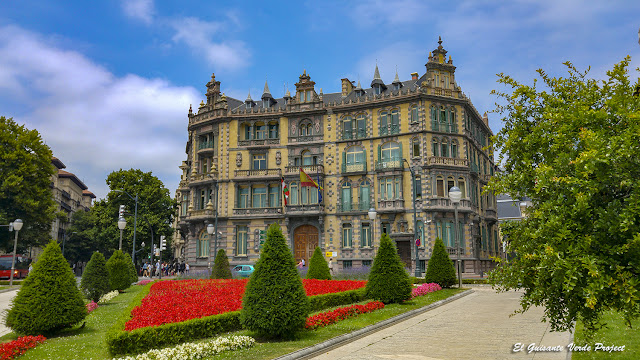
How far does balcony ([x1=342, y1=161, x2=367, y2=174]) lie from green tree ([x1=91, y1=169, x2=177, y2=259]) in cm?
2592

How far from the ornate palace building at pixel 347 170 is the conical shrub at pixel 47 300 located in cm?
3210

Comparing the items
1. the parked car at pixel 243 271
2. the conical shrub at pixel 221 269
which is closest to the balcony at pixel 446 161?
the parked car at pixel 243 271

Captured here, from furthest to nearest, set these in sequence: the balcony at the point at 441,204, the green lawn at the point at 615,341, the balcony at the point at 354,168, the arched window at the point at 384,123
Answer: the balcony at the point at 354,168 < the arched window at the point at 384,123 < the balcony at the point at 441,204 < the green lawn at the point at 615,341

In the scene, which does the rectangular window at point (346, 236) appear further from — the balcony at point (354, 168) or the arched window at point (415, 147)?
the arched window at point (415, 147)

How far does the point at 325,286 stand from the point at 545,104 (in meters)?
15.7

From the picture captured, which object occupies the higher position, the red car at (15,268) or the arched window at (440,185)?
the arched window at (440,185)

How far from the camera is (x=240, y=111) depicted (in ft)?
169

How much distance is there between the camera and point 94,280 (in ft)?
70.9

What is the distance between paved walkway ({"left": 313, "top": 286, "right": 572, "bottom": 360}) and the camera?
10844mm

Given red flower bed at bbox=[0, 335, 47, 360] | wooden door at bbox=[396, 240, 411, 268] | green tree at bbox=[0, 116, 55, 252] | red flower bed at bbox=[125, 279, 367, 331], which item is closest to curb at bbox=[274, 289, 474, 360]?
red flower bed at bbox=[125, 279, 367, 331]

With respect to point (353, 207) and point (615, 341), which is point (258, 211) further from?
point (615, 341)

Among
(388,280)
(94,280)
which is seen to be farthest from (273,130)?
(388,280)

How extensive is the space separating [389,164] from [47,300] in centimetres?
3533

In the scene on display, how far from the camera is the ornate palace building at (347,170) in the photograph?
145 feet
